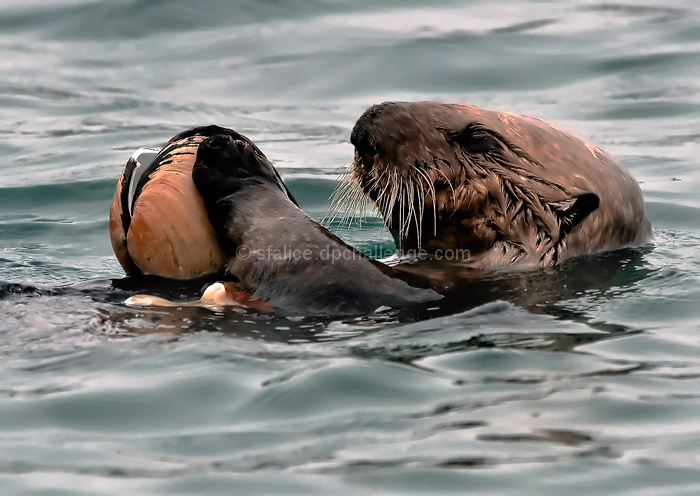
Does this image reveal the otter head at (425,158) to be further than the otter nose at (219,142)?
Yes

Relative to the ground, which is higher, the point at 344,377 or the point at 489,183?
the point at 489,183

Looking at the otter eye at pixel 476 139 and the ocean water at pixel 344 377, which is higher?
the otter eye at pixel 476 139

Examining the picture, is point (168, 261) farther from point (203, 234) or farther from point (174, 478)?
point (174, 478)

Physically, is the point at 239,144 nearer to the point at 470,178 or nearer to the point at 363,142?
the point at 363,142

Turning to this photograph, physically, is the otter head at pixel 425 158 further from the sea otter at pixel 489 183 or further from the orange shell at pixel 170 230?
the orange shell at pixel 170 230

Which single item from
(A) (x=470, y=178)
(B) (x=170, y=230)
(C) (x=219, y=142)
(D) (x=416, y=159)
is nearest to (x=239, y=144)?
(C) (x=219, y=142)

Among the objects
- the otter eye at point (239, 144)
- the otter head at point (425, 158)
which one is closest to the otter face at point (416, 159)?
the otter head at point (425, 158)

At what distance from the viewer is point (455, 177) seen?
15.7 ft

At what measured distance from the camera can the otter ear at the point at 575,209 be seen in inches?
182

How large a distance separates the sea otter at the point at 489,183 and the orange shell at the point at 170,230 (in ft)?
2.90

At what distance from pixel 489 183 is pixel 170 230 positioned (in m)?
1.50

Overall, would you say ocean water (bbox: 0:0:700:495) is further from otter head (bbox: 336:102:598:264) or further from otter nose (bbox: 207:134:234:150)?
otter nose (bbox: 207:134:234:150)

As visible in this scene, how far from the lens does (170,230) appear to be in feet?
14.4

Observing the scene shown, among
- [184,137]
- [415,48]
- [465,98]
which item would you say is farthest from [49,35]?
[184,137]
